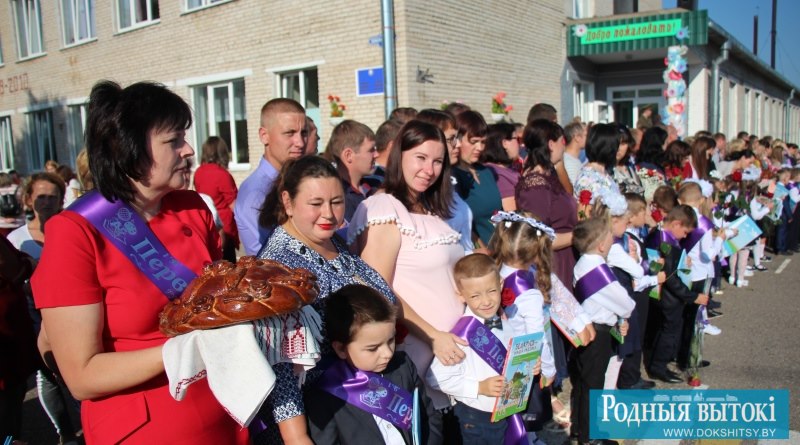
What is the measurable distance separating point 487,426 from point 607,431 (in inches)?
55.5

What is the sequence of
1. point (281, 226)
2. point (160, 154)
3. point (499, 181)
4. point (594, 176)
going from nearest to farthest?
point (160, 154)
point (281, 226)
point (499, 181)
point (594, 176)

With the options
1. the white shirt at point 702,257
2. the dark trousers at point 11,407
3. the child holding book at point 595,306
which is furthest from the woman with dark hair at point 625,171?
the dark trousers at point 11,407

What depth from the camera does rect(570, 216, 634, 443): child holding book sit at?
3.93 m

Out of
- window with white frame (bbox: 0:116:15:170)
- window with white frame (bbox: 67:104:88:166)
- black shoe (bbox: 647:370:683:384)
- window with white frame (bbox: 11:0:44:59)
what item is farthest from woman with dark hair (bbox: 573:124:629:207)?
window with white frame (bbox: 0:116:15:170)

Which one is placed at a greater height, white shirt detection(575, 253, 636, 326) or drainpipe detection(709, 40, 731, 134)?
drainpipe detection(709, 40, 731, 134)

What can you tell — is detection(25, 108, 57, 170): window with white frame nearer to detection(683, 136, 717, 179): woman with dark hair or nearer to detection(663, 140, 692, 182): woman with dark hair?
detection(663, 140, 692, 182): woman with dark hair

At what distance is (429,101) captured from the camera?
34.7ft

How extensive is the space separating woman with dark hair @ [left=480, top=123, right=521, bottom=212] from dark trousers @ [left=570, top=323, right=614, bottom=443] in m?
1.24

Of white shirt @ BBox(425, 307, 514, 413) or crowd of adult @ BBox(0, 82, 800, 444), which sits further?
white shirt @ BBox(425, 307, 514, 413)

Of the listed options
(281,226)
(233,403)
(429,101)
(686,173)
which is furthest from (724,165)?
(233,403)

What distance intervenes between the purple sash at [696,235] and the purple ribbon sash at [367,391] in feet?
15.1

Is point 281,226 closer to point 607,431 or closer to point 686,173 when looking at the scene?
point 607,431

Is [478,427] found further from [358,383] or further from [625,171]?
[625,171]

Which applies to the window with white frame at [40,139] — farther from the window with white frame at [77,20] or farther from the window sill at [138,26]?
the window sill at [138,26]
